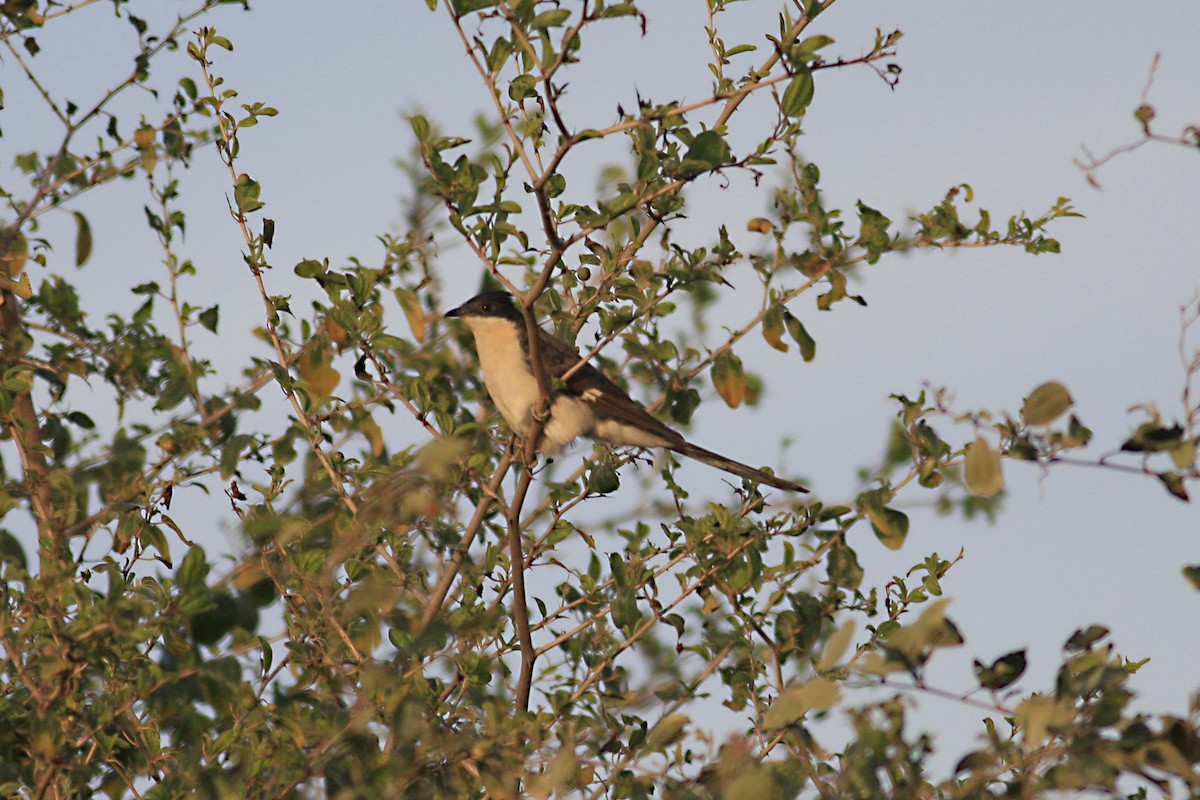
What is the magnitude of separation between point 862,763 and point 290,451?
351 centimetres

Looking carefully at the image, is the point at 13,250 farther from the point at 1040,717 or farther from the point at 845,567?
the point at 1040,717

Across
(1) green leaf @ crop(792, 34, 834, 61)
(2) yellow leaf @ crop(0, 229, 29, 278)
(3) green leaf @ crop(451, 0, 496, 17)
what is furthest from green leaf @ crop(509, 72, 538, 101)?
(2) yellow leaf @ crop(0, 229, 29, 278)

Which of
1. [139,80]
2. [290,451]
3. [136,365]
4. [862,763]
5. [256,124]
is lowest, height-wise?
[862,763]

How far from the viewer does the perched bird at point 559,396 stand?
22.3ft

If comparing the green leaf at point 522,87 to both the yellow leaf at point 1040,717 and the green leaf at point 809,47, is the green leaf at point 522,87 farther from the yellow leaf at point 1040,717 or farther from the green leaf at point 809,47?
the yellow leaf at point 1040,717

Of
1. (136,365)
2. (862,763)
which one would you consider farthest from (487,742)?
(136,365)

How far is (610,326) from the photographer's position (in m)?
4.82

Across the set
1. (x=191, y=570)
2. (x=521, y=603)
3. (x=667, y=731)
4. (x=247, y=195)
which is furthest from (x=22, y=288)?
(x=667, y=731)

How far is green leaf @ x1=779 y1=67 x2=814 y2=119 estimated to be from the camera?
3.95m

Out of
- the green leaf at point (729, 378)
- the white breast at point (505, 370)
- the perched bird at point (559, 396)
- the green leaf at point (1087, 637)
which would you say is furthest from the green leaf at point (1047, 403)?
the perched bird at point (559, 396)

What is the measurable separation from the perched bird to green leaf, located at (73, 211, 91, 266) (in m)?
2.20

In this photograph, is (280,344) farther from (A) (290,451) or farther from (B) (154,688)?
(B) (154,688)

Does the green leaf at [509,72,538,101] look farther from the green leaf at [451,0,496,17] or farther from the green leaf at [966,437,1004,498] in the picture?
the green leaf at [966,437,1004,498]

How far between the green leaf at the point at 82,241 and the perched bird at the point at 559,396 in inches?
86.8
